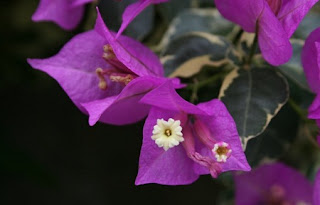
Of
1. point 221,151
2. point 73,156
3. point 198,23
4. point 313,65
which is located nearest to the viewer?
point 221,151

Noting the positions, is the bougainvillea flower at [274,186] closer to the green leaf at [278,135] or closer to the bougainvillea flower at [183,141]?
the green leaf at [278,135]

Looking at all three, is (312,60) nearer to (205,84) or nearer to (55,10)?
(205,84)

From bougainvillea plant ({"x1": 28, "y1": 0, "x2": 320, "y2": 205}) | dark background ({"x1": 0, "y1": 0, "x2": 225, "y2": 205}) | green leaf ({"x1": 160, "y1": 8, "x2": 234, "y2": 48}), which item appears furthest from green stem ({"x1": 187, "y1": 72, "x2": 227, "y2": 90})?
dark background ({"x1": 0, "y1": 0, "x2": 225, "y2": 205})

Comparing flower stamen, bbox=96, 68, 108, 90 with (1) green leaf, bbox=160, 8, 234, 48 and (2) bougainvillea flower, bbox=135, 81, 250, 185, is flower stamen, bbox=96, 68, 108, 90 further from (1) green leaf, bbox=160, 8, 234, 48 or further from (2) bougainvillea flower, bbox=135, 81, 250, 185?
(1) green leaf, bbox=160, 8, 234, 48

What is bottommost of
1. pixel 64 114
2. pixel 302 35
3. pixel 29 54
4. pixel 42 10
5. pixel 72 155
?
pixel 72 155

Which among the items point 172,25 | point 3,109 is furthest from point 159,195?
point 172,25

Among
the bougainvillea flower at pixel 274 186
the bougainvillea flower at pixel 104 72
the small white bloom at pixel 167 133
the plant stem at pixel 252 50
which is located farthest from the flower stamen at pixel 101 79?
the bougainvillea flower at pixel 274 186

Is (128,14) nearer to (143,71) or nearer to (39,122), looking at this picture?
(143,71)

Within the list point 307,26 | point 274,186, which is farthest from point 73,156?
point 307,26
